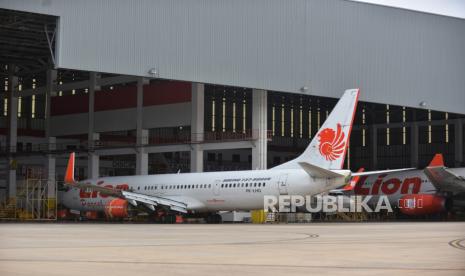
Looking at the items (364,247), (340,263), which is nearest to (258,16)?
(364,247)

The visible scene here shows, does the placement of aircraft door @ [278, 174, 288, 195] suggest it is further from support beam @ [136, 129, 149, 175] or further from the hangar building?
support beam @ [136, 129, 149, 175]

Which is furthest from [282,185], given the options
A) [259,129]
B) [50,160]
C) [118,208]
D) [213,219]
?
[50,160]

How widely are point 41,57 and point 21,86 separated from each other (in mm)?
26103

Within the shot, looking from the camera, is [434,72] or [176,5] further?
[434,72]

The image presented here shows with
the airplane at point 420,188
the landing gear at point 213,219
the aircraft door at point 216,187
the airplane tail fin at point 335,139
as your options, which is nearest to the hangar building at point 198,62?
the landing gear at point 213,219

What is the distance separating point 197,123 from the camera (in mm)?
51938

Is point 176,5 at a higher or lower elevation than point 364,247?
higher

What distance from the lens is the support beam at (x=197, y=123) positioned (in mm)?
51603

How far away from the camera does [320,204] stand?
5281 centimetres

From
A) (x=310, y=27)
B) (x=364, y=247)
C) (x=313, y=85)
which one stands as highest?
(x=310, y=27)

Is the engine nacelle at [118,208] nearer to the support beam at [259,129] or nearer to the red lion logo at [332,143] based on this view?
the support beam at [259,129]

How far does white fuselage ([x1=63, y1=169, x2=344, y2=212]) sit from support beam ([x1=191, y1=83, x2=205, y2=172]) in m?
3.34

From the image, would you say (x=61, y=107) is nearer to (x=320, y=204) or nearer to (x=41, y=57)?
(x=41, y=57)

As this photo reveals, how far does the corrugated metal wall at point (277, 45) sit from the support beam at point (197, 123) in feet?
18.1
